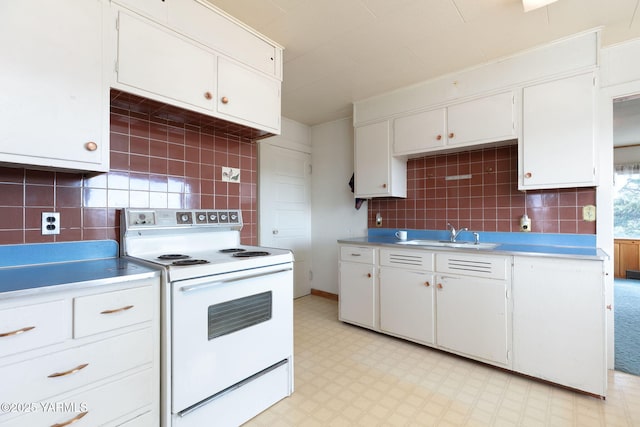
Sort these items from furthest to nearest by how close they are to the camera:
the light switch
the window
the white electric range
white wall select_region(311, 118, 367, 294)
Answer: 1. the window
2. white wall select_region(311, 118, 367, 294)
3. the light switch
4. the white electric range

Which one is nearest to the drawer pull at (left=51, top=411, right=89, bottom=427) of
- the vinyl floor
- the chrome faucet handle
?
the vinyl floor

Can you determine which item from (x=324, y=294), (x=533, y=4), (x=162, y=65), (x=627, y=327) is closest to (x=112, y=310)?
(x=162, y=65)

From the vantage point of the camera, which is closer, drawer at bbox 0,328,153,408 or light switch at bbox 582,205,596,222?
drawer at bbox 0,328,153,408

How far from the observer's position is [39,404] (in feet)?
3.48

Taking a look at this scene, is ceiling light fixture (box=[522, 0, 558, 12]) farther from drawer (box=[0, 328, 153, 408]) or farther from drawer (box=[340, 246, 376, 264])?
drawer (box=[0, 328, 153, 408])

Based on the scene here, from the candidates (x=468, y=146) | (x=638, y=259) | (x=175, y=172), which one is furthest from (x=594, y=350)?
(x=638, y=259)

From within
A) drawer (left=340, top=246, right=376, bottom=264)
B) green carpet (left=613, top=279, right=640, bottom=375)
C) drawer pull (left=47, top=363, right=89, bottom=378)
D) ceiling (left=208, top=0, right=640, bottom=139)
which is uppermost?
ceiling (left=208, top=0, right=640, bottom=139)

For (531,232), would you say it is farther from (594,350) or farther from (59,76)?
(59,76)

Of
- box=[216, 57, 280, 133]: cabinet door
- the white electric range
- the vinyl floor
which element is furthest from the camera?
box=[216, 57, 280, 133]: cabinet door

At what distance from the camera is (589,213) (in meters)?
2.29

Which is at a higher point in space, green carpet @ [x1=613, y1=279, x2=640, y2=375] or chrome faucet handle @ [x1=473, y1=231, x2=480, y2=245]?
chrome faucet handle @ [x1=473, y1=231, x2=480, y2=245]

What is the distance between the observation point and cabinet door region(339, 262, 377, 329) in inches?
115

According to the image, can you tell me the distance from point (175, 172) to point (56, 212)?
2.34 feet

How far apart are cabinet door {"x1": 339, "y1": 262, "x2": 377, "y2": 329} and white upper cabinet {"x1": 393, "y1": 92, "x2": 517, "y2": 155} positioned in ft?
4.21
